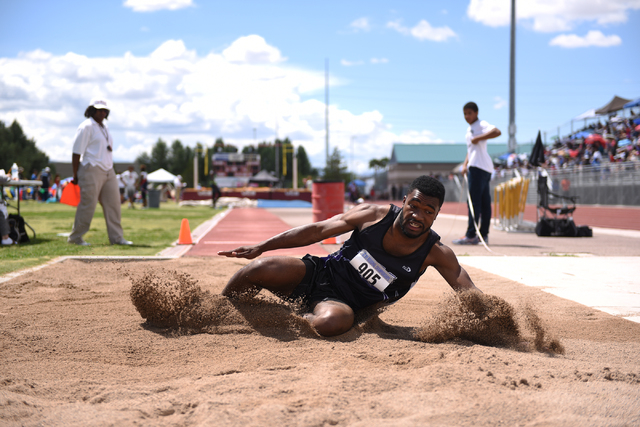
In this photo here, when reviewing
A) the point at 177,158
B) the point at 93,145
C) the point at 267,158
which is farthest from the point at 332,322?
the point at 177,158

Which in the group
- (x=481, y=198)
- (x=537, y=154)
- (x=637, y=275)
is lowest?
(x=637, y=275)

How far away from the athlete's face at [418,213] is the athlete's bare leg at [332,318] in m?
0.66

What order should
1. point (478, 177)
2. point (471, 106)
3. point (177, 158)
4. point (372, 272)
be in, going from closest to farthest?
point (372, 272) → point (478, 177) → point (471, 106) → point (177, 158)

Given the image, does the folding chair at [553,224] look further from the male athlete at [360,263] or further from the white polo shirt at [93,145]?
the male athlete at [360,263]

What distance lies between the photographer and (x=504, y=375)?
109 inches

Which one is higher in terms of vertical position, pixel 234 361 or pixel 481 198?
pixel 481 198

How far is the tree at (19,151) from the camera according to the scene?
258 feet

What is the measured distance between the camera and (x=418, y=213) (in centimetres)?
358

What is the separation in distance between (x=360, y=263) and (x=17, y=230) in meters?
7.29

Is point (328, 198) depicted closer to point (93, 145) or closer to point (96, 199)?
point (96, 199)

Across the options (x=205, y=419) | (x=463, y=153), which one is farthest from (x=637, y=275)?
(x=463, y=153)

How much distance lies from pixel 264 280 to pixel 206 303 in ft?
1.46

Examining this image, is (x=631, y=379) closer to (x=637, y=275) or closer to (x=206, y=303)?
(x=206, y=303)

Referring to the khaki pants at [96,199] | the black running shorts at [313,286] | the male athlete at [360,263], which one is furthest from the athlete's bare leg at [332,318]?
the khaki pants at [96,199]
